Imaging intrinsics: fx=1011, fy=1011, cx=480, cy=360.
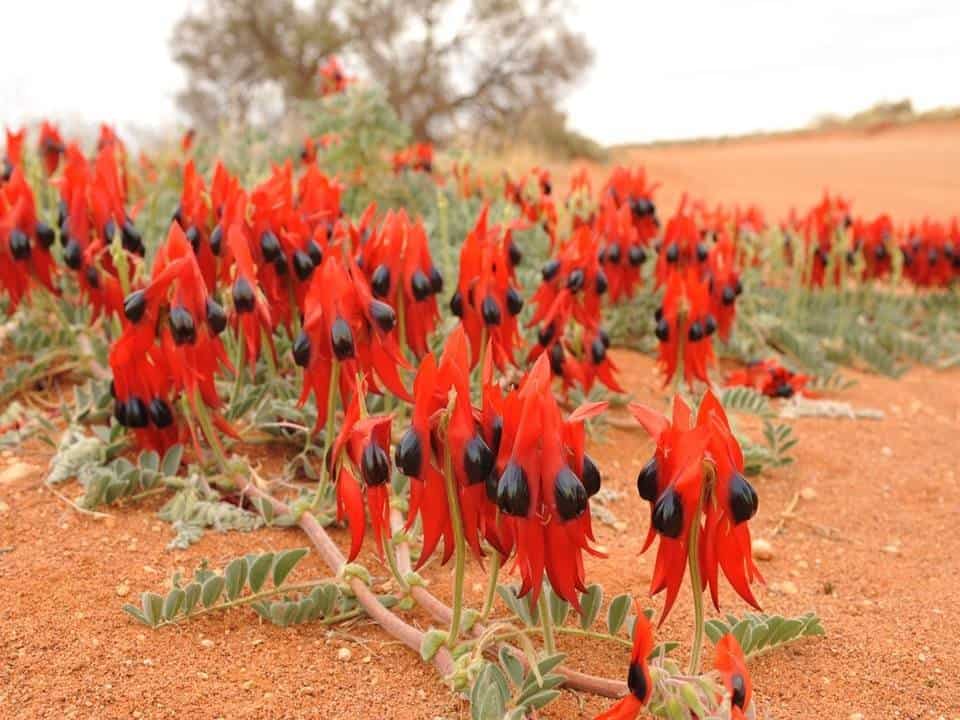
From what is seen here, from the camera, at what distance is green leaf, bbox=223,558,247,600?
156 centimetres

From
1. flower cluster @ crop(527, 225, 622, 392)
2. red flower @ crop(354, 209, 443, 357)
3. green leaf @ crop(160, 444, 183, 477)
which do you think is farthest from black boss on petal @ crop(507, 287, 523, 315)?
green leaf @ crop(160, 444, 183, 477)

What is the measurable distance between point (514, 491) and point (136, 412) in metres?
1.01

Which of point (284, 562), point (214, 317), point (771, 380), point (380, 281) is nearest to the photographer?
point (284, 562)

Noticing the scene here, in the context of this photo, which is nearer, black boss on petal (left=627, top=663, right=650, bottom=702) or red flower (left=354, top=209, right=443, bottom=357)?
black boss on petal (left=627, top=663, right=650, bottom=702)

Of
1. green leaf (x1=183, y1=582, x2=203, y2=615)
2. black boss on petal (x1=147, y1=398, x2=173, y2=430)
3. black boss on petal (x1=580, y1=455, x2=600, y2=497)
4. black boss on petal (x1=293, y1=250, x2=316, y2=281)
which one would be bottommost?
green leaf (x1=183, y1=582, x2=203, y2=615)

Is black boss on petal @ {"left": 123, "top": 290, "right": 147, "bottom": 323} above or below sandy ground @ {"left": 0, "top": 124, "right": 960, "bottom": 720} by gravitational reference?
above

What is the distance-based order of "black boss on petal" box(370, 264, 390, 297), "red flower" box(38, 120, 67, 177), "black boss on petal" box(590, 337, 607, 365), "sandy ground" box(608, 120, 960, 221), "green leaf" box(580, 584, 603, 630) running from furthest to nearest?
1. "sandy ground" box(608, 120, 960, 221)
2. "red flower" box(38, 120, 67, 177)
3. "black boss on petal" box(590, 337, 607, 365)
4. "black boss on petal" box(370, 264, 390, 297)
5. "green leaf" box(580, 584, 603, 630)

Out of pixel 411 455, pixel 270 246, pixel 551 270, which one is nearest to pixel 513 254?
pixel 551 270

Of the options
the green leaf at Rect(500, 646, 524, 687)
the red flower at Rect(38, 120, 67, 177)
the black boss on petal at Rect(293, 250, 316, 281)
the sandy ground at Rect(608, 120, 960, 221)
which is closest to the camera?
the green leaf at Rect(500, 646, 524, 687)

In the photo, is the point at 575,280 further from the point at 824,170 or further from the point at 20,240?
the point at 824,170

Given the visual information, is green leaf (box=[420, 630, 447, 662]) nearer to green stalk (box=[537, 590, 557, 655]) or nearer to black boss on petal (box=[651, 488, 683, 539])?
green stalk (box=[537, 590, 557, 655])

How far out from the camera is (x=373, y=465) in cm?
122

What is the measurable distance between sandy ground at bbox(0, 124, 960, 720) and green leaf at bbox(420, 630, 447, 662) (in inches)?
2.8

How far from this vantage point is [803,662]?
5.14ft
